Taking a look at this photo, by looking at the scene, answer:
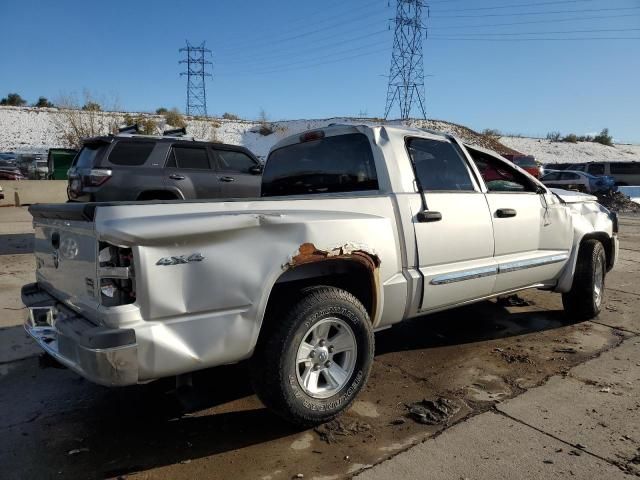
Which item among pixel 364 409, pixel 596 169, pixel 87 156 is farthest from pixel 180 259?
pixel 596 169

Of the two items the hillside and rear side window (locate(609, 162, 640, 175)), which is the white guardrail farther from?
the hillside

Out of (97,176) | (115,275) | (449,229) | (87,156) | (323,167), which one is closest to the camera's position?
(115,275)

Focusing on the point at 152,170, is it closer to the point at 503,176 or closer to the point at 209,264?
the point at 503,176

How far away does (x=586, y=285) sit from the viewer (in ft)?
17.5

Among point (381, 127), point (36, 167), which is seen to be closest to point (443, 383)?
point (381, 127)

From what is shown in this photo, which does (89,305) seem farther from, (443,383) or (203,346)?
(443,383)

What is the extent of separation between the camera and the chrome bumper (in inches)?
96.0

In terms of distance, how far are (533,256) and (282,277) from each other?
271cm

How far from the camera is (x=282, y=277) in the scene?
3.12m

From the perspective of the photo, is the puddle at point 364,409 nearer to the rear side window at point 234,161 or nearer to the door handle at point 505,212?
the door handle at point 505,212

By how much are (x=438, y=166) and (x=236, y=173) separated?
5.87 meters

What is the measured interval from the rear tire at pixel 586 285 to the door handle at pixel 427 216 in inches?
94.2

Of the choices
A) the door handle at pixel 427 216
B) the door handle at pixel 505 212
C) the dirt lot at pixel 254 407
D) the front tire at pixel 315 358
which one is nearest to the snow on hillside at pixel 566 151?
the dirt lot at pixel 254 407

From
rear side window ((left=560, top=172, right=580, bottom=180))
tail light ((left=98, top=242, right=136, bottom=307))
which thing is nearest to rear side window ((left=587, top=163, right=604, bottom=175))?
rear side window ((left=560, top=172, right=580, bottom=180))
